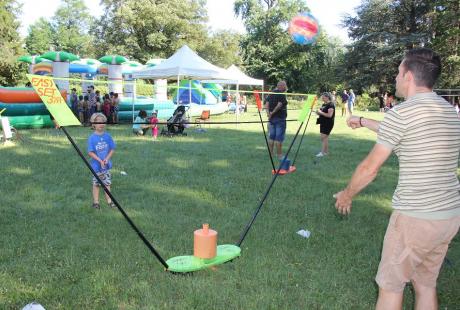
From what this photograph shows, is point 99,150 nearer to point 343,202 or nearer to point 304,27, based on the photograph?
point 343,202

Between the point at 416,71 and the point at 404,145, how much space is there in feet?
1.47

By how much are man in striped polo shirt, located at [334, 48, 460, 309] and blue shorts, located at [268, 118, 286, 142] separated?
6.86 meters

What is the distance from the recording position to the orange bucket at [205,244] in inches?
155

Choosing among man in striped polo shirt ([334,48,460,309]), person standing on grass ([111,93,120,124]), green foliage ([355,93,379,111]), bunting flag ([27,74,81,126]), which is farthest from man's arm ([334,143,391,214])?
green foliage ([355,93,379,111])

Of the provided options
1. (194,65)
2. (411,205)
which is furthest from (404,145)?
(194,65)

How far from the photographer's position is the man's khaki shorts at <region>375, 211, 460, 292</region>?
8.20 ft

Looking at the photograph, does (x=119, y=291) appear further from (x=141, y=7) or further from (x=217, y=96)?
(x=141, y=7)

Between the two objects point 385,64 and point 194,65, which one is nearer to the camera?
point 194,65

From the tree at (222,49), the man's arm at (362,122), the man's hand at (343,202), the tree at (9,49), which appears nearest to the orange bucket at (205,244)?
the man's hand at (343,202)

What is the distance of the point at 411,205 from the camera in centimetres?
251

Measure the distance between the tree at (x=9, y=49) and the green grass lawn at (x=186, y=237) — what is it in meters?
28.5

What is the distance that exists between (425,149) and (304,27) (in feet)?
46.6

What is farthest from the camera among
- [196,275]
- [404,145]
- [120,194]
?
[120,194]

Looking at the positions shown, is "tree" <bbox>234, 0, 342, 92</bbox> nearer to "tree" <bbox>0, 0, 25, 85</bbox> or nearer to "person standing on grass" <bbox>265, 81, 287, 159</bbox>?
"tree" <bbox>0, 0, 25, 85</bbox>
